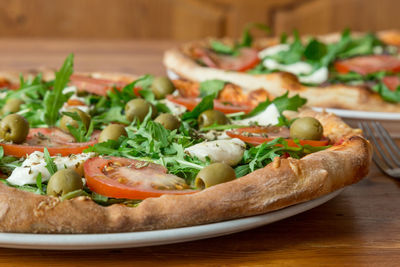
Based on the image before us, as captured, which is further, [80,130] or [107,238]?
[80,130]

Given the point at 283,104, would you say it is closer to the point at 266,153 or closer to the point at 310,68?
the point at 266,153

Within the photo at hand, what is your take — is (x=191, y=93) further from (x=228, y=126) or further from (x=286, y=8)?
(x=286, y=8)

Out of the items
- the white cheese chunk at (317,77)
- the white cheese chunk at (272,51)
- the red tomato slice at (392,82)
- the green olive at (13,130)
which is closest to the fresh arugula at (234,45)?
the white cheese chunk at (272,51)

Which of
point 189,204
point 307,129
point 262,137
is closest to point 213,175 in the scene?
point 189,204

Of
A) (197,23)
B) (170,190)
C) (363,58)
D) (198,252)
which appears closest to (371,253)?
(198,252)

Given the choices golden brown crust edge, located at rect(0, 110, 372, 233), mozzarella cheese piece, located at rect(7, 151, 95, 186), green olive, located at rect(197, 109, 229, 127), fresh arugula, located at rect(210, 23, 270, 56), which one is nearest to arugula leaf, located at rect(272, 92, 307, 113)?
green olive, located at rect(197, 109, 229, 127)

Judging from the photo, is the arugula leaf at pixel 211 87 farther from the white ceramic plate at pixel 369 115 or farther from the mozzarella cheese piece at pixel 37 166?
the mozzarella cheese piece at pixel 37 166

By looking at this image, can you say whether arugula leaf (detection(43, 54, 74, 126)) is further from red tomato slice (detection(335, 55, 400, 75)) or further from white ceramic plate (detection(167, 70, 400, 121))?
red tomato slice (detection(335, 55, 400, 75))
